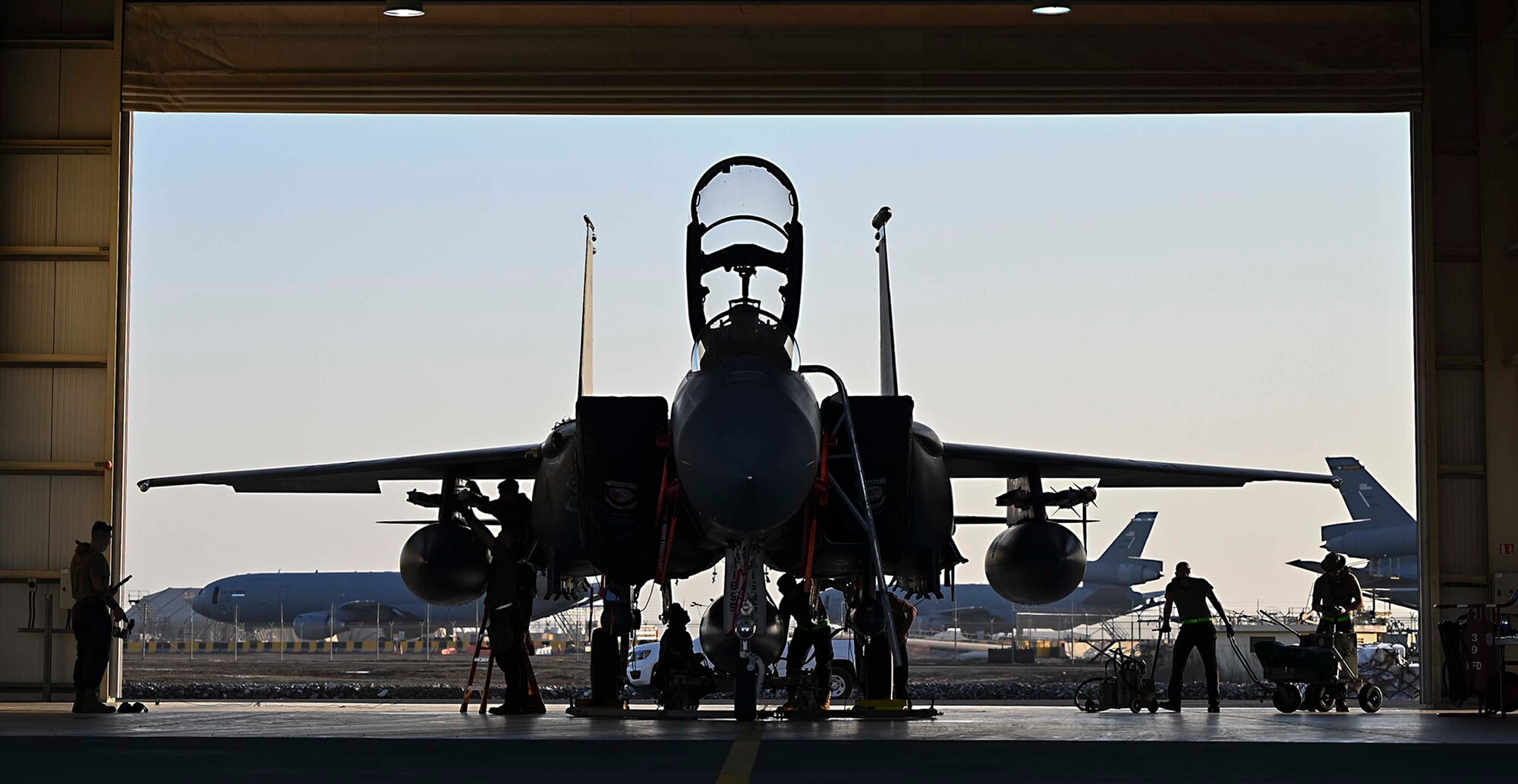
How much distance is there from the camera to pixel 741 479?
9562 millimetres

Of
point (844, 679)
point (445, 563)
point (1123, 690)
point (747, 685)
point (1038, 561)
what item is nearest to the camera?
point (747, 685)

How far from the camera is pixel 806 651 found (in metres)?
13.6

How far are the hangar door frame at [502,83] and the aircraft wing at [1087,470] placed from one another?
3.02 m

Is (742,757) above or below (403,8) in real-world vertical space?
below

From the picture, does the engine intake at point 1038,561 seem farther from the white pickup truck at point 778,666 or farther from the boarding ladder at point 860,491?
the boarding ladder at point 860,491

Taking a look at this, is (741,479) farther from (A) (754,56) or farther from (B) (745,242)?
(A) (754,56)

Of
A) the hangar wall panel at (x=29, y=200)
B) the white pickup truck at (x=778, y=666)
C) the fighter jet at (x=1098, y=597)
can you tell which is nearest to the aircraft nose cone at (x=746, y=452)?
the white pickup truck at (x=778, y=666)

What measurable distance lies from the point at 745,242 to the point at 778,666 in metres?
19.8

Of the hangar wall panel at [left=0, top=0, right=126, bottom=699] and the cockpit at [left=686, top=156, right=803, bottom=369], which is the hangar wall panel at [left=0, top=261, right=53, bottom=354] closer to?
the hangar wall panel at [left=0, top=0, right=126, bottom=699]

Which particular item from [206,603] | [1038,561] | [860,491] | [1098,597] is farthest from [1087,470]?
[1098,597]

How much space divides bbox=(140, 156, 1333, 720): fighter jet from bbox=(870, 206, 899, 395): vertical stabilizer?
5.53 feet

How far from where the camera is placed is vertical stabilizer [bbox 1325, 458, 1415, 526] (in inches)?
2116

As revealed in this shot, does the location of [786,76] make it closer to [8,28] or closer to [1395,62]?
[1395,62]

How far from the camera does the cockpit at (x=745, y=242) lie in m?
11.2
